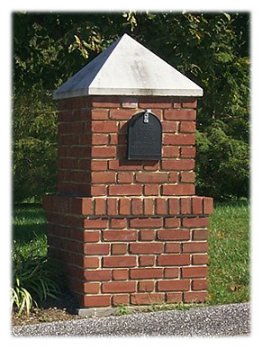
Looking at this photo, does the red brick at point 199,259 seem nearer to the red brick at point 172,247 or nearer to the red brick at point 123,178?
the red brick at point 172,247

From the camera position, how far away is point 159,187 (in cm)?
918

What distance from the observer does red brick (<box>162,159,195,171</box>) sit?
30.3 ft

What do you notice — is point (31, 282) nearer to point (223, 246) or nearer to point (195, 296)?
point (195, 296)

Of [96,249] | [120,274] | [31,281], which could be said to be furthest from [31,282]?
[120,274]

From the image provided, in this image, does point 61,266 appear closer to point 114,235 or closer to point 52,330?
point 114,235

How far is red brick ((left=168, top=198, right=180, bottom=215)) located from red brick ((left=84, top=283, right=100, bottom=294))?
90 centimetres

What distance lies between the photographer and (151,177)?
917 centimetres

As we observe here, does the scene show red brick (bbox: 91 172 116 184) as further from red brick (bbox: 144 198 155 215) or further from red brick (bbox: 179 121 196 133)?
red brick (bbox: 179 121 196 133)

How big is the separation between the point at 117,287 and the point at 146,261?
34 cm

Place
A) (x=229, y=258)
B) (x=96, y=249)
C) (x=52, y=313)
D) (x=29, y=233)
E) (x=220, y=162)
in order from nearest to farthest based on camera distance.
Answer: (x=52, y=313)
(x=96, y=249)
(x=229, y=258)
(x=29, y=233)
(x=220, y=162)

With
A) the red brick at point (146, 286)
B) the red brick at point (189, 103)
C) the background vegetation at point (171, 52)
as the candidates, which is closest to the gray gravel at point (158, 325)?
the red brick at point (146, 286)

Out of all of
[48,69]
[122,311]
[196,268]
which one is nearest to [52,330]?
[122,311]
